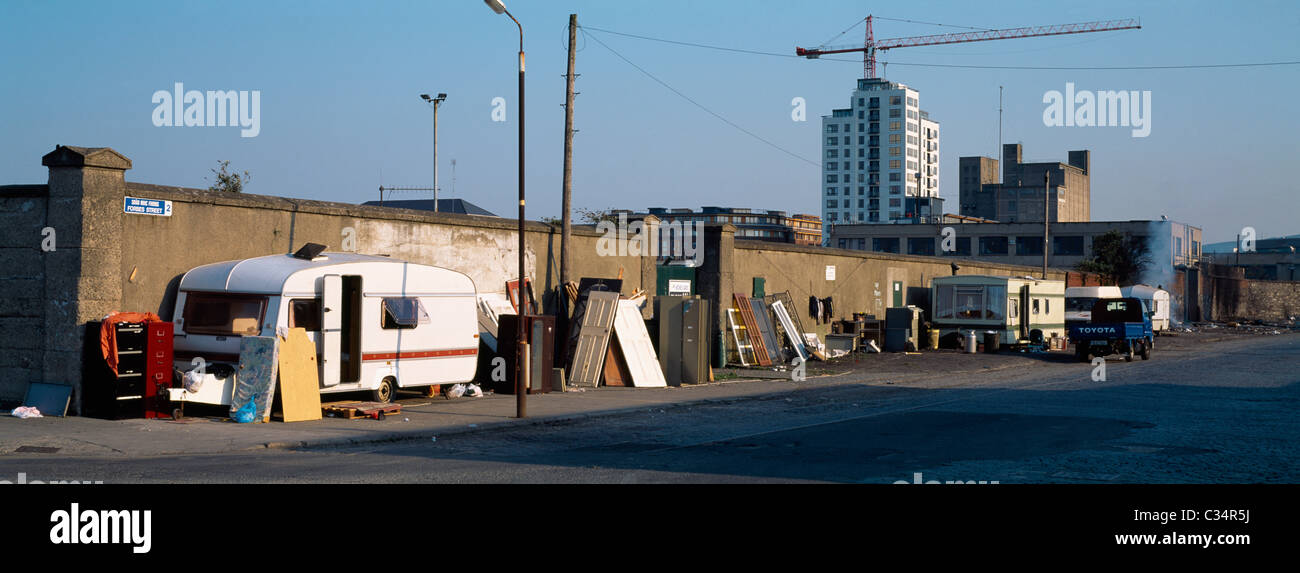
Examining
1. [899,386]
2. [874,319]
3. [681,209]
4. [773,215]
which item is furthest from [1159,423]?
[773,215]

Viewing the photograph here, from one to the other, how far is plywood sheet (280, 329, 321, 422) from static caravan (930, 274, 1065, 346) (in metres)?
26.9

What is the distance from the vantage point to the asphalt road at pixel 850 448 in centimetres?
1138

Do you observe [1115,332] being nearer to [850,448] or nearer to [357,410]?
[850,448]

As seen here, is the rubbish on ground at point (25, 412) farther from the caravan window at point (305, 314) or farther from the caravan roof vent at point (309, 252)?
the caravan roof vent at point (309, 252)

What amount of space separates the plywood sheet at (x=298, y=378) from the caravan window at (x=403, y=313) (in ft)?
5.78

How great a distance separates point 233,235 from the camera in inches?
723

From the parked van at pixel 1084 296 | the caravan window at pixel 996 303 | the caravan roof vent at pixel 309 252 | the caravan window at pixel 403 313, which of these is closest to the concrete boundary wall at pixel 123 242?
the caravan roof vent at pixel 309 252

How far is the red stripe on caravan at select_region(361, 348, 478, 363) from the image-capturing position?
1822cm

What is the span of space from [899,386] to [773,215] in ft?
561

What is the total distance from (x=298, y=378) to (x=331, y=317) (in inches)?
51.7

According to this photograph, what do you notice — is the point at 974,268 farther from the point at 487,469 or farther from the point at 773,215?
the point at 773,215

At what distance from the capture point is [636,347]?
24.2 meters

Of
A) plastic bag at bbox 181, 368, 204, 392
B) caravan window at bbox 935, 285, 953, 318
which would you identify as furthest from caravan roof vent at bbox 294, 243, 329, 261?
caravan window at bbox 935, 285, 953, 318

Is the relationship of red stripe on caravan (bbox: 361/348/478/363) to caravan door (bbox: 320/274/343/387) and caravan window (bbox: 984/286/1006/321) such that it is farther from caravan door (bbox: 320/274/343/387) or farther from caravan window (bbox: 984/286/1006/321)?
caravan window (bbox: 984/286/1006/321)
